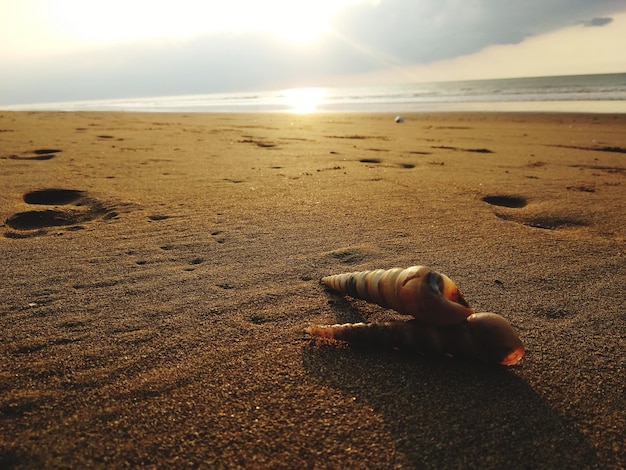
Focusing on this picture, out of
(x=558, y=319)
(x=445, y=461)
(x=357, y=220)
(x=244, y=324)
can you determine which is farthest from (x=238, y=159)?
(x=445, y=461)

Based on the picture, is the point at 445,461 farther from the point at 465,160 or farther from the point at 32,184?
the point at 465,160

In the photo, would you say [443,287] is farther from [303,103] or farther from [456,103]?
[303,103]

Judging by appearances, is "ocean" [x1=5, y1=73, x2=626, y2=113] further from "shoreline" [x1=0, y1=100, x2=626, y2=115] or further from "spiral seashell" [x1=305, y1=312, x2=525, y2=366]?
"spiral seashell" [x1=305, y1=312, x2=525, y2=366]

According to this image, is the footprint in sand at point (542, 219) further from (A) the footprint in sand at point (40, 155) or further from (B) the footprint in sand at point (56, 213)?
(A) the footprint in sand at point (40, 155)

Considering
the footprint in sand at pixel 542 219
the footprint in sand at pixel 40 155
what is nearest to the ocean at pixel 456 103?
the footprint in sand at pixel 542 219

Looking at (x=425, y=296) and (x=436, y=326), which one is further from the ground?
(x=425, y=296)

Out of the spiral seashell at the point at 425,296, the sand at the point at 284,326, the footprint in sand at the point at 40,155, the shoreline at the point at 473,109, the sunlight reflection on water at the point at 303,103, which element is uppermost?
the sunlight reflection on water at the point at 303,103

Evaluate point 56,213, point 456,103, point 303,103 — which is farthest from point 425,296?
point 303,103
